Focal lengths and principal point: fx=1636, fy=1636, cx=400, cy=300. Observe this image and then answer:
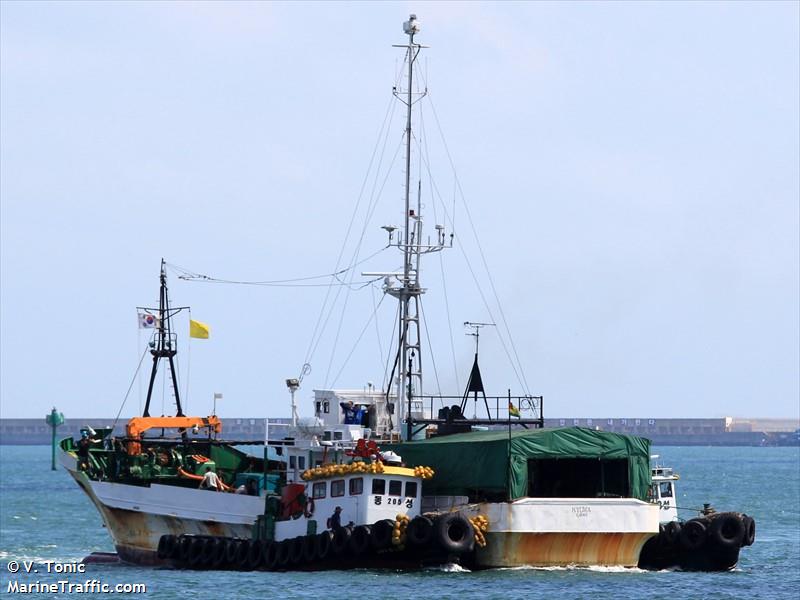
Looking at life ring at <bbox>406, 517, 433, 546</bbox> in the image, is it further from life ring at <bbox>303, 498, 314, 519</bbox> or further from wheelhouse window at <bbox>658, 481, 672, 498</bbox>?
wheelhouse window at <bbox>658, 481, 672, 498</bbox>

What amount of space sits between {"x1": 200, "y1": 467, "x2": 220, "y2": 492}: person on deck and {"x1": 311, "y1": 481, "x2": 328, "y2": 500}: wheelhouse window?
16.8 ft

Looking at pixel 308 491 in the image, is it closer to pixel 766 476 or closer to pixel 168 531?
pixel 168 531

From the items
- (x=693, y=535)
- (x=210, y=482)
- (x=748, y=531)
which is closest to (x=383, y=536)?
(x=210, y=482)

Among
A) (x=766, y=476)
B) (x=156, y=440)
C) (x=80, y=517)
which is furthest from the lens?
(x=766, y=476)

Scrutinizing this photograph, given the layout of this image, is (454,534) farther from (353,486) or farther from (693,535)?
(693,535)

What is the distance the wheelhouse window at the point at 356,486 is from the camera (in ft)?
145

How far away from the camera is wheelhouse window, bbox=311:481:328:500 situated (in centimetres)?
4566

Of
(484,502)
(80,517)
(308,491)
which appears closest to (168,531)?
(308,491)

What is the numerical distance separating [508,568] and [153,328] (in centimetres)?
1984

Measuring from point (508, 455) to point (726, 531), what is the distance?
7.40 meters

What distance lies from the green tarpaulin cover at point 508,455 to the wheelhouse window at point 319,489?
6.91 ft

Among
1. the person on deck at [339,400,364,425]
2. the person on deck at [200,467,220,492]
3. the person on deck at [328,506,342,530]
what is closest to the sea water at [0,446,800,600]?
the person on deck at [328,506,342,530]

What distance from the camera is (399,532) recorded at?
43000 millimetres

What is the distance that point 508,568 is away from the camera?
1698 inches
